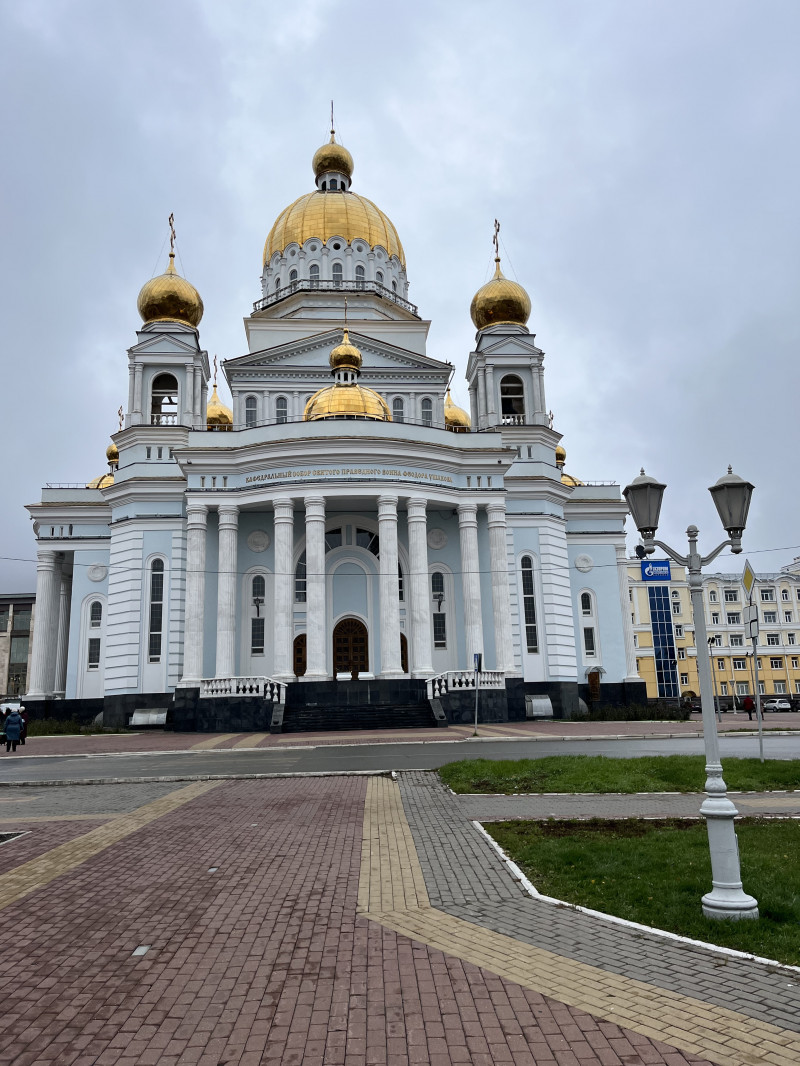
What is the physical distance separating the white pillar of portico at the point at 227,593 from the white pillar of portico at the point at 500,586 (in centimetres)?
1075

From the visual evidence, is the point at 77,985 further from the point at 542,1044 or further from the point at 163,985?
the point at 542,1044

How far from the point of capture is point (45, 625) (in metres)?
40.7

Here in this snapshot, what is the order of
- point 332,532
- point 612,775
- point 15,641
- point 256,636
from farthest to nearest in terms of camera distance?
point 15,641
point 332,532
point 256,636
point 612,775

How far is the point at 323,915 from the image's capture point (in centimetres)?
662

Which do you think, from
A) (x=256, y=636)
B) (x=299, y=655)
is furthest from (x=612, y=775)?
(x=256, y=636)

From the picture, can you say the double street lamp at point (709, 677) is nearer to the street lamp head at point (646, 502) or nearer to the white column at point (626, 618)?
the street lamp head at point (646, 502)

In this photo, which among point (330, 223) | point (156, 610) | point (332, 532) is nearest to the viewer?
point (156, 610)

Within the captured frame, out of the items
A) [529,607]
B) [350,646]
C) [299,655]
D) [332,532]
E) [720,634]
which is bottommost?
[299,655]

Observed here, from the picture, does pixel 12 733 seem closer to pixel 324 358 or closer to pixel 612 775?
pixel 612 775

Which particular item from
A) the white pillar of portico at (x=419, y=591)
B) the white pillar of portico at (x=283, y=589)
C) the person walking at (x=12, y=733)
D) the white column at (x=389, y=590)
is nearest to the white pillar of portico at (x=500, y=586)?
the white pillar of portico at (x=419, y=591)

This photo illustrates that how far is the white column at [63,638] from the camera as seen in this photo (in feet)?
139

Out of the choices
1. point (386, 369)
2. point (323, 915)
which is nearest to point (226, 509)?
point (386, 369)

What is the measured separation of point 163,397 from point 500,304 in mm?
18041

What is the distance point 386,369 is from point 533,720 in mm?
18765
